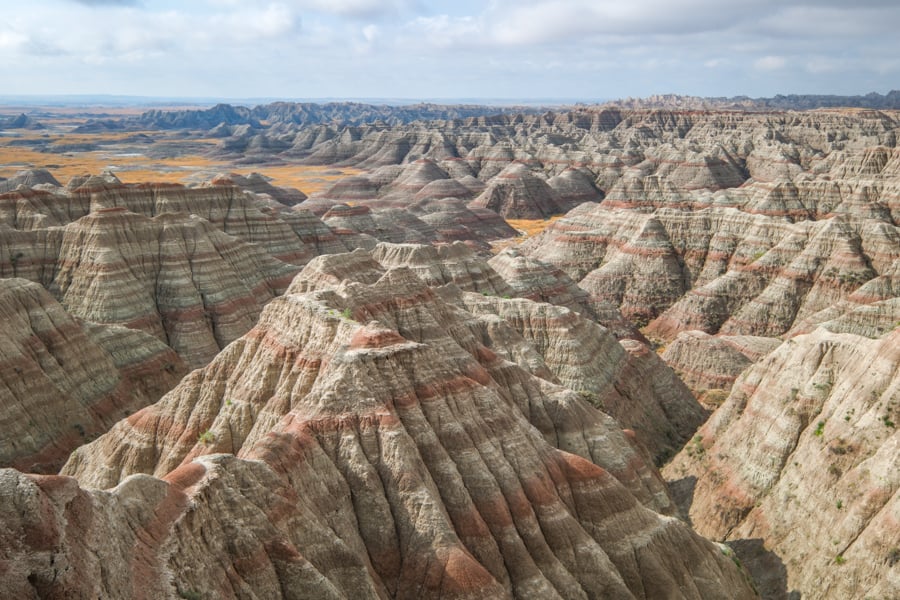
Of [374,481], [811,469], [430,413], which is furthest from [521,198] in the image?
[374,481]

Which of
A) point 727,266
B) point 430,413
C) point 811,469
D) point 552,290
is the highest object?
point 430,413

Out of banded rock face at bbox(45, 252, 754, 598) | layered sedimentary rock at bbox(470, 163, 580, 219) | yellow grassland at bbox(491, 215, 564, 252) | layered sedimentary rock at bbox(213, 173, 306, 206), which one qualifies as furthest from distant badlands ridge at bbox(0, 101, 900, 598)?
layered sedimentary rock at bbox(470, 163, 580, 219)

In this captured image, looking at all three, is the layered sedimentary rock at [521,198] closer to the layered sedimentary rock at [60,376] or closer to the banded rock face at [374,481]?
the layered sedimentary rock at [60,376]

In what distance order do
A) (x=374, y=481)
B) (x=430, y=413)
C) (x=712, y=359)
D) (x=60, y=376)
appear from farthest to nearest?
(x=712, y=359) → (x=60, y=376) → (x=430, y=413) → (x=374, y=481)

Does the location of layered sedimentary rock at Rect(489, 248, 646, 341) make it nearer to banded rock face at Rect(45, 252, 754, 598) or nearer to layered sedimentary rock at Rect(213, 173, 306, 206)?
banded rock face at Rect(45, 252, 754, 598)

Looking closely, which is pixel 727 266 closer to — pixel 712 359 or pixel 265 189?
pixel 712 359

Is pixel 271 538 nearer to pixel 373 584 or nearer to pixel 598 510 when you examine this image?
pixel 373 584

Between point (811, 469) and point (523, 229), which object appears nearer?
point (811, 469)

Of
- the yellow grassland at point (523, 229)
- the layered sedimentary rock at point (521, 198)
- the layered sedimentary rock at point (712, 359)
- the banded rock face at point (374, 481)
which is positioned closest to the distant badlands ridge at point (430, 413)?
the banded rock face at point (374, 481)

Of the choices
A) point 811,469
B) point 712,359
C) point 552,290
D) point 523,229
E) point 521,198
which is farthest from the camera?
point 521,198
